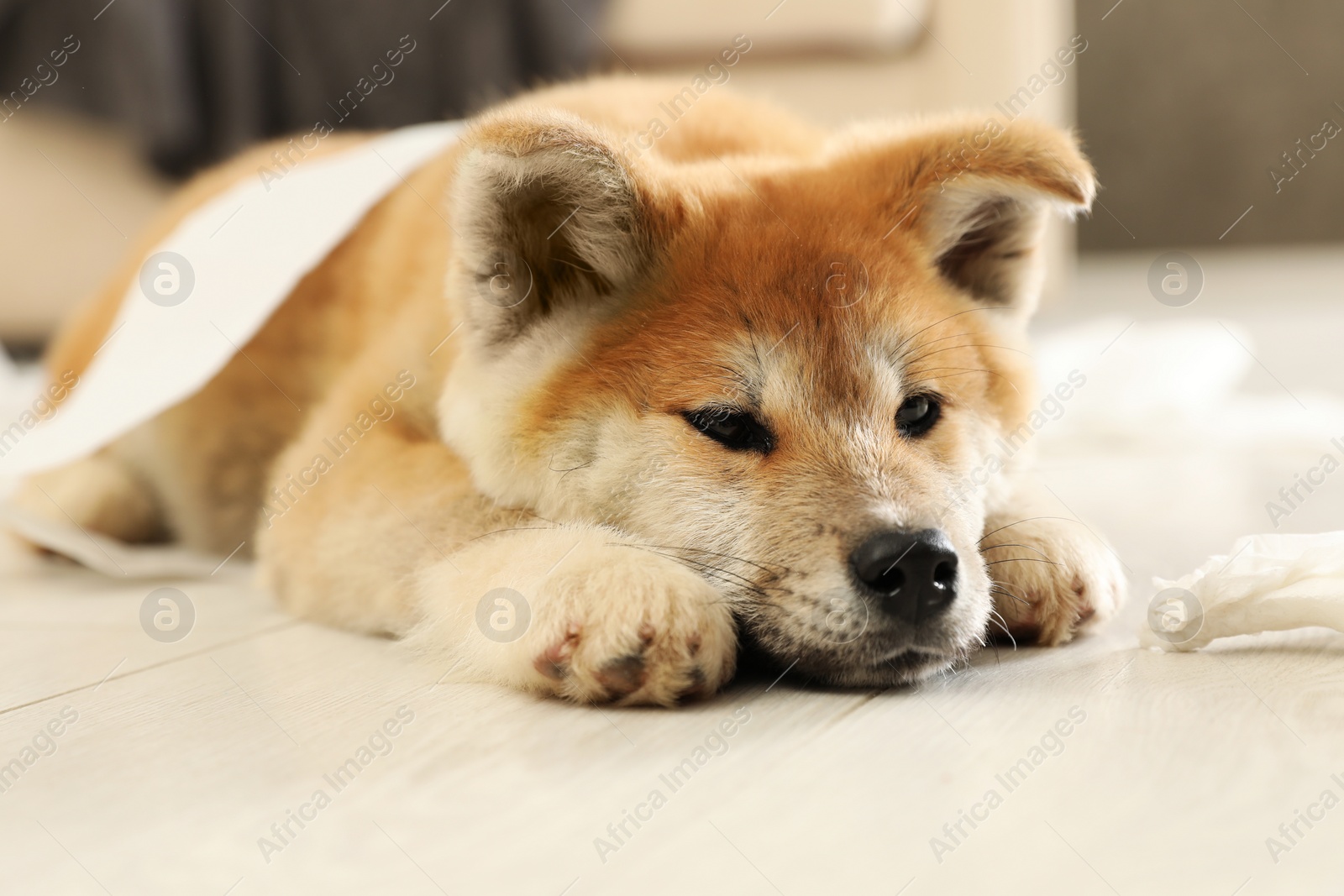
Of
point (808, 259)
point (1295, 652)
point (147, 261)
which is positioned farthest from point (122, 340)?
point (1295, 652)

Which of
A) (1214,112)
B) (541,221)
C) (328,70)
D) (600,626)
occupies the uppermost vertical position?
(328,70)

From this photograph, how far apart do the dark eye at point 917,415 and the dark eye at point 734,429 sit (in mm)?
162

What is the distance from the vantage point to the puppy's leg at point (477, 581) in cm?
109

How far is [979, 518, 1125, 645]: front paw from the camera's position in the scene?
130 centimetres

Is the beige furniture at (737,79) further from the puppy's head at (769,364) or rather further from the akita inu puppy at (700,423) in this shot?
the puppy's head at (769,364)

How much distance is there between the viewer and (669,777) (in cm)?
92

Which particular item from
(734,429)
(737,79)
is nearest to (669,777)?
(734,429)

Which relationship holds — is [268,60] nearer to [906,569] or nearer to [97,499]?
[97,499]

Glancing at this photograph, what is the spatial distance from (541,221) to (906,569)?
0.63m

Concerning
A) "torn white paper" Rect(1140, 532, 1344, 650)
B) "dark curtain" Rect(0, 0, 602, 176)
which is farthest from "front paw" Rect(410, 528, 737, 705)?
"dark curtain" Rect(0, 0, 602, 176)

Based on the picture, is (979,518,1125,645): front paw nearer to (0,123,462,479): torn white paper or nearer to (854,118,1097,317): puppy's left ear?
(854,118,1097,317): puppy's left ear

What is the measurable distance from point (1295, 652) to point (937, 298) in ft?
1.82

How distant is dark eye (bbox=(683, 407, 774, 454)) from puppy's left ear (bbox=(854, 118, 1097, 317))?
14.0 inches

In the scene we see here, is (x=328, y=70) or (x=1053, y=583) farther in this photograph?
(x=328, y=70)
